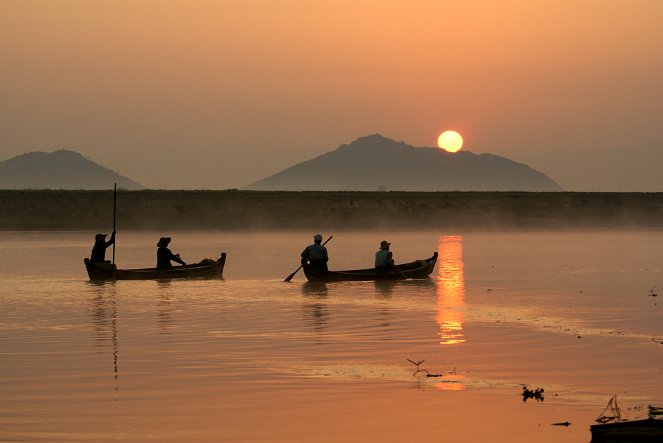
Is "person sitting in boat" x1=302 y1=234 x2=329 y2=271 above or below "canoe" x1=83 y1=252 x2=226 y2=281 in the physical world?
above

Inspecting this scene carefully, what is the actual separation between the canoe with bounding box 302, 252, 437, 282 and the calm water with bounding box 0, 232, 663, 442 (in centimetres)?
39

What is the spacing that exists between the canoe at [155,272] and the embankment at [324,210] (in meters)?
57.4

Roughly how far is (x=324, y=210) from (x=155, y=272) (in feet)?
213

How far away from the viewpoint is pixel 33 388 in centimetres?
1527

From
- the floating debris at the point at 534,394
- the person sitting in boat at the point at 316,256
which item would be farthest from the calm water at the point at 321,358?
the person sitting in boat at the point at 316,256

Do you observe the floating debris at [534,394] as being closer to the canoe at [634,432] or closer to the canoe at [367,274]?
the canoe at [634,432]

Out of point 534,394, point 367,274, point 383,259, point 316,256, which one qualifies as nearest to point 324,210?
point 383,259

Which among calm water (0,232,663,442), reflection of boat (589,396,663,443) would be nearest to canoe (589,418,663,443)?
reflection of boat (589,396,663,443)

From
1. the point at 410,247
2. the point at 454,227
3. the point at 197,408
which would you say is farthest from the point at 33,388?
the point at 454,227

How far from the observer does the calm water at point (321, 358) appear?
13.1 m

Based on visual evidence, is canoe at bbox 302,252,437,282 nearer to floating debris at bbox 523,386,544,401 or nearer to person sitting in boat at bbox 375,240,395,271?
person sitting in boat at bbox 375,240,395,271

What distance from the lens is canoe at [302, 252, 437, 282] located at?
35.0m

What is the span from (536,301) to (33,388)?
55.2ft

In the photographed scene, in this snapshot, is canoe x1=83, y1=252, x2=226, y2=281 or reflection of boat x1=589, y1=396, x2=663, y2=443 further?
canoe x1=83, y1=252, x2=226, y2=281
